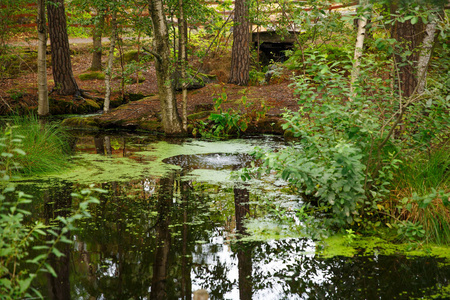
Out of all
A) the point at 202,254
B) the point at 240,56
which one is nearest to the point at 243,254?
the point at 202,254

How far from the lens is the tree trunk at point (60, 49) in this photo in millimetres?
12625

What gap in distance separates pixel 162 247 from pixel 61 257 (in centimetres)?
78

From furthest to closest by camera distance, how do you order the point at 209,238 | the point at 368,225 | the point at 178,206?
the point at 178,206 < the point at 368,225 < the point at 209,238

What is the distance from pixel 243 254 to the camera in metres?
3.32

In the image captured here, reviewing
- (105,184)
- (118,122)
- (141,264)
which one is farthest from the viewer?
(118,122)

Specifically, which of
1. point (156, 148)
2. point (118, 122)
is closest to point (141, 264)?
point (156, 148)

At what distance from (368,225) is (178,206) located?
6.49 feet

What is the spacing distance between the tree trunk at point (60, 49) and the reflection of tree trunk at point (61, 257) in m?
8.70

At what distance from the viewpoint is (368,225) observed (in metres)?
3.84

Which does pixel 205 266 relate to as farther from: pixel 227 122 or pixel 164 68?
pixel 227 122

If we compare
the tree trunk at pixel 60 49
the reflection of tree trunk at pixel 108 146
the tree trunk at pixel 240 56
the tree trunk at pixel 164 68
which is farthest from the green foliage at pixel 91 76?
the tree trunk at pixel 164 68

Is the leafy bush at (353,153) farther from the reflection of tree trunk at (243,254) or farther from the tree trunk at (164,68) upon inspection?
the tree trunk at (164,68)

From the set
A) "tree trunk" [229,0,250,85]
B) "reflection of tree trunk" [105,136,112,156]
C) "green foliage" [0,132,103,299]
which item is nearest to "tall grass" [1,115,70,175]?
"reflection of tree trunk" [105,136,112,156]

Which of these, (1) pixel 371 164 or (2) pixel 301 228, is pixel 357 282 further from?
(1) pixel 371 164
